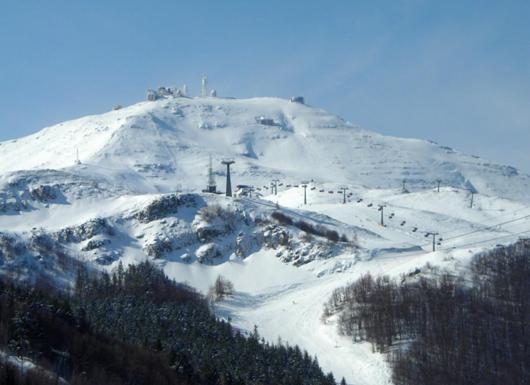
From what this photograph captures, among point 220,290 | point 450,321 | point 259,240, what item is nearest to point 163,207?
point 259,240

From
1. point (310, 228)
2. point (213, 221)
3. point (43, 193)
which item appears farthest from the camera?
point (43, 193)

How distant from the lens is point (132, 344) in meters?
66.9

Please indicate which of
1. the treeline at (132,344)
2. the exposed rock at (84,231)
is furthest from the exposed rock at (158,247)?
the treeline at (132,344)

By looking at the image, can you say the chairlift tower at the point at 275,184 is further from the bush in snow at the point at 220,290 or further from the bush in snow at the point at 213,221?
the bush in snow at the point at 220,290

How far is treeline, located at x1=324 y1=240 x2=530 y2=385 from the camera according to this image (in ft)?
258

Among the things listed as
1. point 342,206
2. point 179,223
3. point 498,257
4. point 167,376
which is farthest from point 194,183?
point 167,376

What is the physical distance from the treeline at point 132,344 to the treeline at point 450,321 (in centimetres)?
870

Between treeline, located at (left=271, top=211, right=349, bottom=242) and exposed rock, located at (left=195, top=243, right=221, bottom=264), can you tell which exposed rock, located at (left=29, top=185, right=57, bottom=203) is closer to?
exposed rock, located at (left=195, top=243, right=221, bottom=264)

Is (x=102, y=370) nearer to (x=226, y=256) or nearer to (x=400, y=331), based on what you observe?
(x=400, y=331)

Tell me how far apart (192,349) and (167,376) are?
10.9m

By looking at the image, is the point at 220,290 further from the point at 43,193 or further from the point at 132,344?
the point at 43,193

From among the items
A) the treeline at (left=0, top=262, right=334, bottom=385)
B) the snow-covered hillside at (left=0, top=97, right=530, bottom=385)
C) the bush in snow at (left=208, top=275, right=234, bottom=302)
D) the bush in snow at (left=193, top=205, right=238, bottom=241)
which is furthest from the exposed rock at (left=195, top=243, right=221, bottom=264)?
the treeline at (left=0, top=262, right=334, bottom=385)

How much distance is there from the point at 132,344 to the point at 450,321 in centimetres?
3485

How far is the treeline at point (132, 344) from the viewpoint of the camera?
55.5 m
